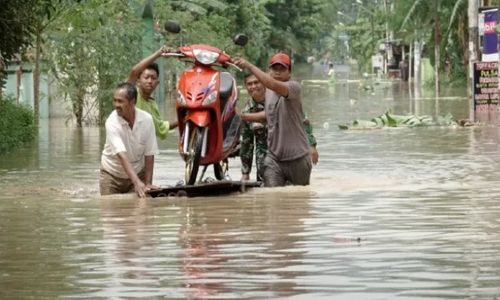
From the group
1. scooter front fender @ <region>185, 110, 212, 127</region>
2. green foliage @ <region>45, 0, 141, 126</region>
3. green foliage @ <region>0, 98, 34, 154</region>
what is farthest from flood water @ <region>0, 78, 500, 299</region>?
green foliage @ <region>45, 0, 141, 126</region>

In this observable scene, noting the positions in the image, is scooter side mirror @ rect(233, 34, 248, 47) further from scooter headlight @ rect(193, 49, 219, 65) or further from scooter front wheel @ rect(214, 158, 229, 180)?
scooter front wheel @ rect(214, 158, 229, 180)

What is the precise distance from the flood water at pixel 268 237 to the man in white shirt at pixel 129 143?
0.22 meters

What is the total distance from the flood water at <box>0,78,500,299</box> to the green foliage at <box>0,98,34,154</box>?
411 centimetres

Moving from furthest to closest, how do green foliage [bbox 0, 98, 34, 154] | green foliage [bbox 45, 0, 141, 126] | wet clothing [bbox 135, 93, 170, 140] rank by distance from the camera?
green foliage [bbox 45, 0, 141, 126], green foliage [bbox 0, 98, 34, 154], wet clothing [bbox 135, 93, 170, 140]

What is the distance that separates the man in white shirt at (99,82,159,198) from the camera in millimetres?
12391

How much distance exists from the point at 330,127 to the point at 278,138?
15232 millimetres

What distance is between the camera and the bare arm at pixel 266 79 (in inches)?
491

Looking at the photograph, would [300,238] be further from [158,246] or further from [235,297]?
[235,297]

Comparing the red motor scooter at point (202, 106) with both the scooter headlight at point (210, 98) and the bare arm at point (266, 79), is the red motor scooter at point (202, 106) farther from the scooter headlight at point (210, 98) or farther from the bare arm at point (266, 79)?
the bare arm at point (266, 79)

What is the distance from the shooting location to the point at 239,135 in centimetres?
1381

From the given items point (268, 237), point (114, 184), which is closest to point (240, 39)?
point (114, 184)

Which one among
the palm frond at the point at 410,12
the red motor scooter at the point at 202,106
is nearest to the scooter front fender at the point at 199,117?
the red motor scooter at the point at 202,106

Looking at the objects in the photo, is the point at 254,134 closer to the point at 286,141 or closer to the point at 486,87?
the point at 286,141

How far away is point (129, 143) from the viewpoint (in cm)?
1257
